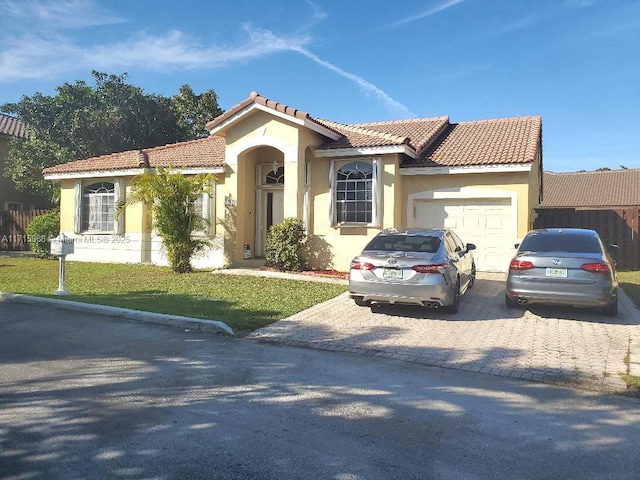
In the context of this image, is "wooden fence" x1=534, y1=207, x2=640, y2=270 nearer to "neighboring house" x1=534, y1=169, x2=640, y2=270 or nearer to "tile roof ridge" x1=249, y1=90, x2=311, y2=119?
"neighboring house" x1=534, y1=169, x2=640, y2=270

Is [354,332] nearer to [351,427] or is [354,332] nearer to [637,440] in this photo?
[351,427]

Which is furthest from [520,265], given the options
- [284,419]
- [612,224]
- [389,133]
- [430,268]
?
[612,224]

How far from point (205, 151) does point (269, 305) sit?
9828 mm

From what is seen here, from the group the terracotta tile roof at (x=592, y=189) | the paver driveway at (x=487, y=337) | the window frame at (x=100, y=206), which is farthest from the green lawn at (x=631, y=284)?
the terracotta tile roof at (x=592, y=189)

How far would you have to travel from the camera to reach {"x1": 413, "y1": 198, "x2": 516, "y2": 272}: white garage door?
14375 millimetres

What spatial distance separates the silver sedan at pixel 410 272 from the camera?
8266mm

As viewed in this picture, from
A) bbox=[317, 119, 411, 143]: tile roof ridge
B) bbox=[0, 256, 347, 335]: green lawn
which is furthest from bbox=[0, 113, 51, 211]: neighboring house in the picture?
bbox=[317, 119, 411, 143]: tile roof ridge

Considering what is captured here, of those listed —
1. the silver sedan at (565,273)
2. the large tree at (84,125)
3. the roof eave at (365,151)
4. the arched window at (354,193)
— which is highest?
the large tree at (84,125)

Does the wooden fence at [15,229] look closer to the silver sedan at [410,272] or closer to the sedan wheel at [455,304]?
the silver sedan at [410,272]

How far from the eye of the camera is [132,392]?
4.92 metres

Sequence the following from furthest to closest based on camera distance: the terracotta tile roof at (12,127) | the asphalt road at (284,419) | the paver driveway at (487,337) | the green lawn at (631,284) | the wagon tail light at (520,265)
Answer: the terracotta tile roof at (12,127)
the green lawn at (631,284)
the wagon tail light at (520,265)
the paver driveway at (487,337)
the asphalt road at (284,419)

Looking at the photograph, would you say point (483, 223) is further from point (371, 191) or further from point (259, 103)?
point (259, 103)

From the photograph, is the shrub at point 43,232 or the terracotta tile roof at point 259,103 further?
the shrub at point 43,232

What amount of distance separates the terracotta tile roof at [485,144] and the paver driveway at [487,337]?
558cm
